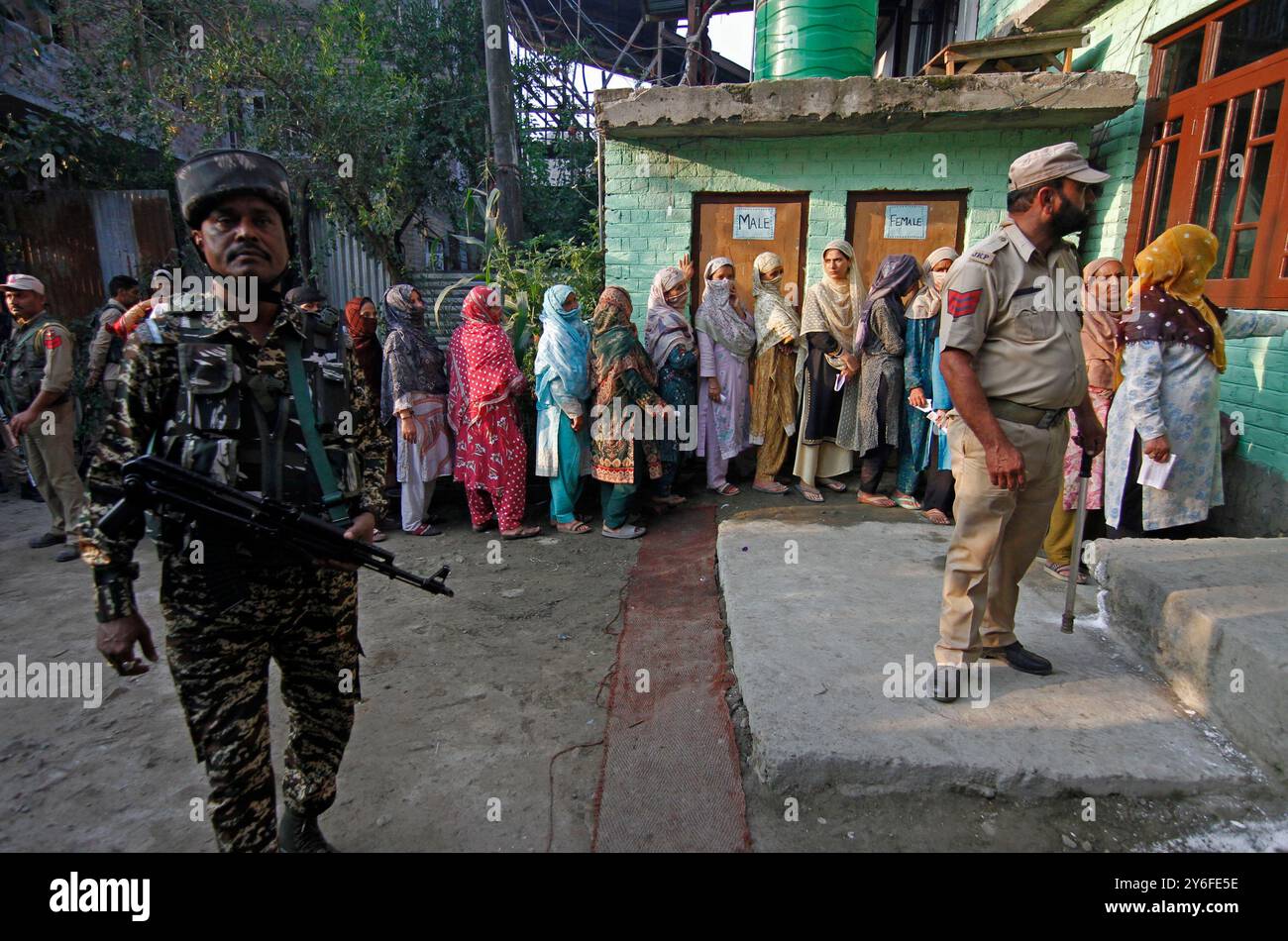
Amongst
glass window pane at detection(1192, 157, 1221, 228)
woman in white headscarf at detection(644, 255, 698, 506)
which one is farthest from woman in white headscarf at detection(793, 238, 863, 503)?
glass window pane at detection(1192, 157, 1221, 228)

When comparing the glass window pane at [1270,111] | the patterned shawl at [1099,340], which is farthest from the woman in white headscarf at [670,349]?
the glass window pane at [1270,111]

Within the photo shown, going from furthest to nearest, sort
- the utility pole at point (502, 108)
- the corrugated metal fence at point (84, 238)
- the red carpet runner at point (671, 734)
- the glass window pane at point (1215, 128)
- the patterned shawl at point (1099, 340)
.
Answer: the utility pole at point (502, 108), the corrugated metal fence at point (84, 238), the glass window pane at point (1215, 128), the patterned shawl at point (1099, 340), the red carpet runner at point (671, 734)

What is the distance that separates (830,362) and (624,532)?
212 centimetres

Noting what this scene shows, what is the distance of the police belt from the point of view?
2537 millimetres

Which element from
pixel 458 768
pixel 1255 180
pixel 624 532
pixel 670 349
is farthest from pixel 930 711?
pixel 1255 180

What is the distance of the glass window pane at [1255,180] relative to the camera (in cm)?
419

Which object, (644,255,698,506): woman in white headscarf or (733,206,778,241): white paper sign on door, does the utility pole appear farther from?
(644,255,698,506): woman in white headscarf

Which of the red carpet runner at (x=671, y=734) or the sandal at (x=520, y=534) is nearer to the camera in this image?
the red carpet runner at (x=671, y=734)

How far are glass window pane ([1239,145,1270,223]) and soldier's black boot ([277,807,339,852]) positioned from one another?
560 centimetres

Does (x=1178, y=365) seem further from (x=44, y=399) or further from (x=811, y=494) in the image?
(x=44, y=399)

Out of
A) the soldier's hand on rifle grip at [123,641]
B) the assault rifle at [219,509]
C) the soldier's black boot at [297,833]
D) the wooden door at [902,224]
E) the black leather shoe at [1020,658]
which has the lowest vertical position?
the soldier's black boot at [297,833]

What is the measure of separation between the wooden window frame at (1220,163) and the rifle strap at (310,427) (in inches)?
193

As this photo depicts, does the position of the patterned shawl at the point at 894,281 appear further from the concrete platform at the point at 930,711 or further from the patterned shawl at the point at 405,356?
the patterned shawl at the point at 405,356

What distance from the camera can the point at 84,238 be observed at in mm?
7734
